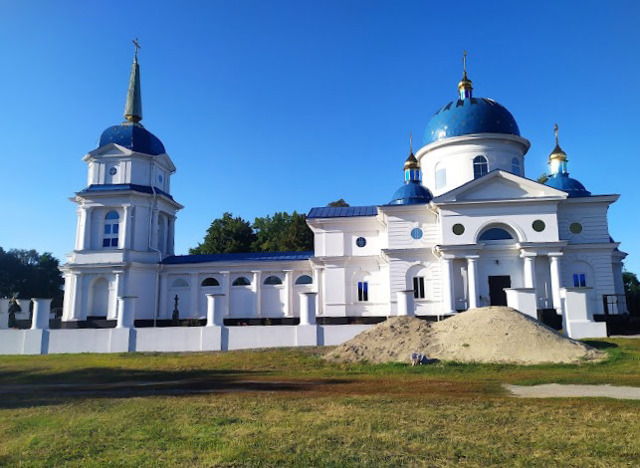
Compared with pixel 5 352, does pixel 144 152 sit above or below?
above

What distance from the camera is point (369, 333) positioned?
1783 centimetres

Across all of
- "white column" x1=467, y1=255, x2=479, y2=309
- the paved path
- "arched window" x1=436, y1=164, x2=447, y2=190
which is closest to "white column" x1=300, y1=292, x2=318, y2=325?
"white column" x1=467, y1=255, x2=479, y2=309

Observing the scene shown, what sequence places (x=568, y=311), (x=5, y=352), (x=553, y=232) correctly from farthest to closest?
(x=553, y=232)
(x=5, y=352)
(x=568, y=311)

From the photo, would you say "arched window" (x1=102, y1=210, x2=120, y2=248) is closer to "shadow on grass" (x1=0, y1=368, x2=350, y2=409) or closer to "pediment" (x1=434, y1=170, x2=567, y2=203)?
"shadow on grass" (x1=0, y1=368, x2=350, y2=409)

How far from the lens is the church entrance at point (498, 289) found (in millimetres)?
25219

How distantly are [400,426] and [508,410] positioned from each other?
2.21 m

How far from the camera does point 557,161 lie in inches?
1200

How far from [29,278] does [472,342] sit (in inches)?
2327

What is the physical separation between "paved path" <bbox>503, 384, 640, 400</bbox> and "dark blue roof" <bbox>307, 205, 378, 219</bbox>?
1894 cm

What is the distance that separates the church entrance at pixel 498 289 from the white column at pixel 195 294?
1770 centimetres

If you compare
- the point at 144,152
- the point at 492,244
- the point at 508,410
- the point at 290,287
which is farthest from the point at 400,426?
the point at 144,152

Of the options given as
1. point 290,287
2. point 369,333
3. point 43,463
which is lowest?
point 43,463

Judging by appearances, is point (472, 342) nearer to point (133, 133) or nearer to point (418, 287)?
point (418, 287)

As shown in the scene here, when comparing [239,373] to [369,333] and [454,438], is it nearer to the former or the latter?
[369,333]
